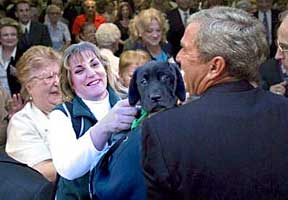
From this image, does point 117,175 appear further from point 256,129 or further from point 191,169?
point 256,129

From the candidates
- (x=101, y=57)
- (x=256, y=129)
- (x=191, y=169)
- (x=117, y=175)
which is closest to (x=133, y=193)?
(x=117, y=175)

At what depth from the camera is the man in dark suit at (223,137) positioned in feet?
5.84

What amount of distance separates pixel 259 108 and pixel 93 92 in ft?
3.02

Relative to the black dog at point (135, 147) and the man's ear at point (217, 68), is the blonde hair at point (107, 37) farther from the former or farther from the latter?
the man's ear at point (217, 68)

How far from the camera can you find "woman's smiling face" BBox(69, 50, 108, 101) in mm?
2613

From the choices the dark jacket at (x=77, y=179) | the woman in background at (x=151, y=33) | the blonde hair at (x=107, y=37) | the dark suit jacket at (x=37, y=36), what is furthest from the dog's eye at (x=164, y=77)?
the dark suit jacket at (x=37, y=36)

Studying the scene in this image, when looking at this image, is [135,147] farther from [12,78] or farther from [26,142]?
[12,78]

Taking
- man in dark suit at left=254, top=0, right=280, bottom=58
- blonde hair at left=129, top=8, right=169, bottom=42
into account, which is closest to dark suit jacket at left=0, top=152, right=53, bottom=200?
blonde hair at left=129, top=8, right=169, bottom=42

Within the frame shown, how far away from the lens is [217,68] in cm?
186

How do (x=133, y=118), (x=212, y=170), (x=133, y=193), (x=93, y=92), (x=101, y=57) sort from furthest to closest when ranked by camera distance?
(x=101, y=57), (x=93, y=92), (x=133, y=118), (x=133, y=193), (x=212, y=170)

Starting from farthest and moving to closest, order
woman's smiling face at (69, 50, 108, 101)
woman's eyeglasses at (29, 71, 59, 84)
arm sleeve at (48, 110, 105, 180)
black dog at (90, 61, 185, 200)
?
woman's eyeglasses at (29, 71, 59, 84)
woman's smiling face at (69, 50, 108, 101)
arm sleeve at (48, 110, 105, 180)
black dog at (90, 61, 185, 200)

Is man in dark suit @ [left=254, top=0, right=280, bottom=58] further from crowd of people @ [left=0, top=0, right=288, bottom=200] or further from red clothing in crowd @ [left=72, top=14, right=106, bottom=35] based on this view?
crowd of people @ [left=0, top=0, right=288, bottom=200]

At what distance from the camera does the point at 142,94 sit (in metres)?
2.04

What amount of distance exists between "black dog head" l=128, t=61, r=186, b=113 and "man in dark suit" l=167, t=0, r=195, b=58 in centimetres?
507
